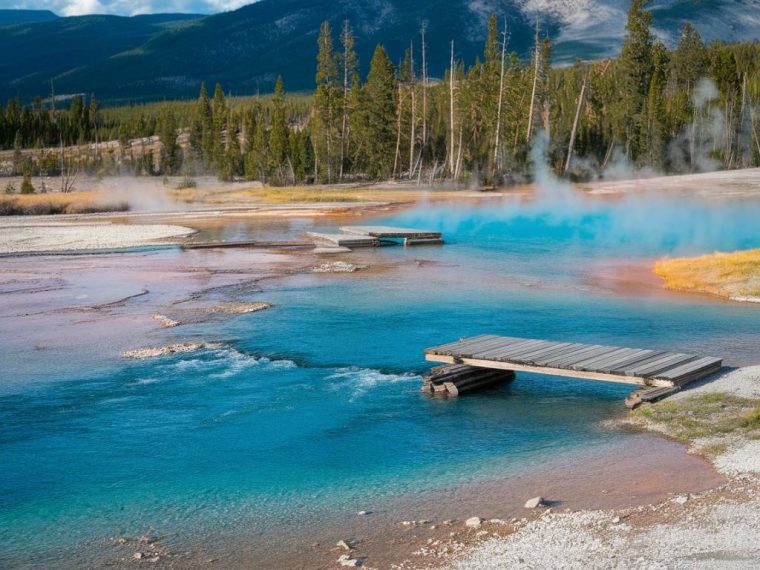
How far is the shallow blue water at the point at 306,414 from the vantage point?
11578 millimetres

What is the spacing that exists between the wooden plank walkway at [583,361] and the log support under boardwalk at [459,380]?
0.59 ft

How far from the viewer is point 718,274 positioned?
26.5m

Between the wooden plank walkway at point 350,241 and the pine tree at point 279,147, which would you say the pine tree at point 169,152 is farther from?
the wooden plank walkway at point 350,241

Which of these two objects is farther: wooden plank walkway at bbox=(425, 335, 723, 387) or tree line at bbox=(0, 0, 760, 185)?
tree line at bbox=(0, 0, 760, 185)

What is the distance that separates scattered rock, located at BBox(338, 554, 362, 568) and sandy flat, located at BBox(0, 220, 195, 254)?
97.0ft

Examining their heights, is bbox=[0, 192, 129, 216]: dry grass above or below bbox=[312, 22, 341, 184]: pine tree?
below

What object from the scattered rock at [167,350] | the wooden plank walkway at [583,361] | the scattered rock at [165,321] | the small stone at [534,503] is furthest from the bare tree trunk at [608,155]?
the small stone at [534,503]

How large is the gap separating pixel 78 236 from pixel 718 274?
2633cm

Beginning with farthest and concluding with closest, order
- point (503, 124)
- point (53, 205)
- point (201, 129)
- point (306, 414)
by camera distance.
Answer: point (201, 129), point (503, 124), point (53, 205), point (306, 414)

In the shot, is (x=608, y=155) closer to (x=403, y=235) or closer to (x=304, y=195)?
(x=304, y=195)

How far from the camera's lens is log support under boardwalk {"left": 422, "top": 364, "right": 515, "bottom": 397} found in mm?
15750

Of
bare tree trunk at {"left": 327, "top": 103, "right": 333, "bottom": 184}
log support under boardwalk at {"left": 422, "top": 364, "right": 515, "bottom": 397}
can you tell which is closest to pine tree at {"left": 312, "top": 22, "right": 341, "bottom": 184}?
bare tree trunk at {"left": 327, "top": 103, "right": 333, "bottom": 184}

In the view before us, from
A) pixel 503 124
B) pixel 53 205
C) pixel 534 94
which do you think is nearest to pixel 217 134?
pixel 503 124

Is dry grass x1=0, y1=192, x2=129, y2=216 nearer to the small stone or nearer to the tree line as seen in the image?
the tree line
